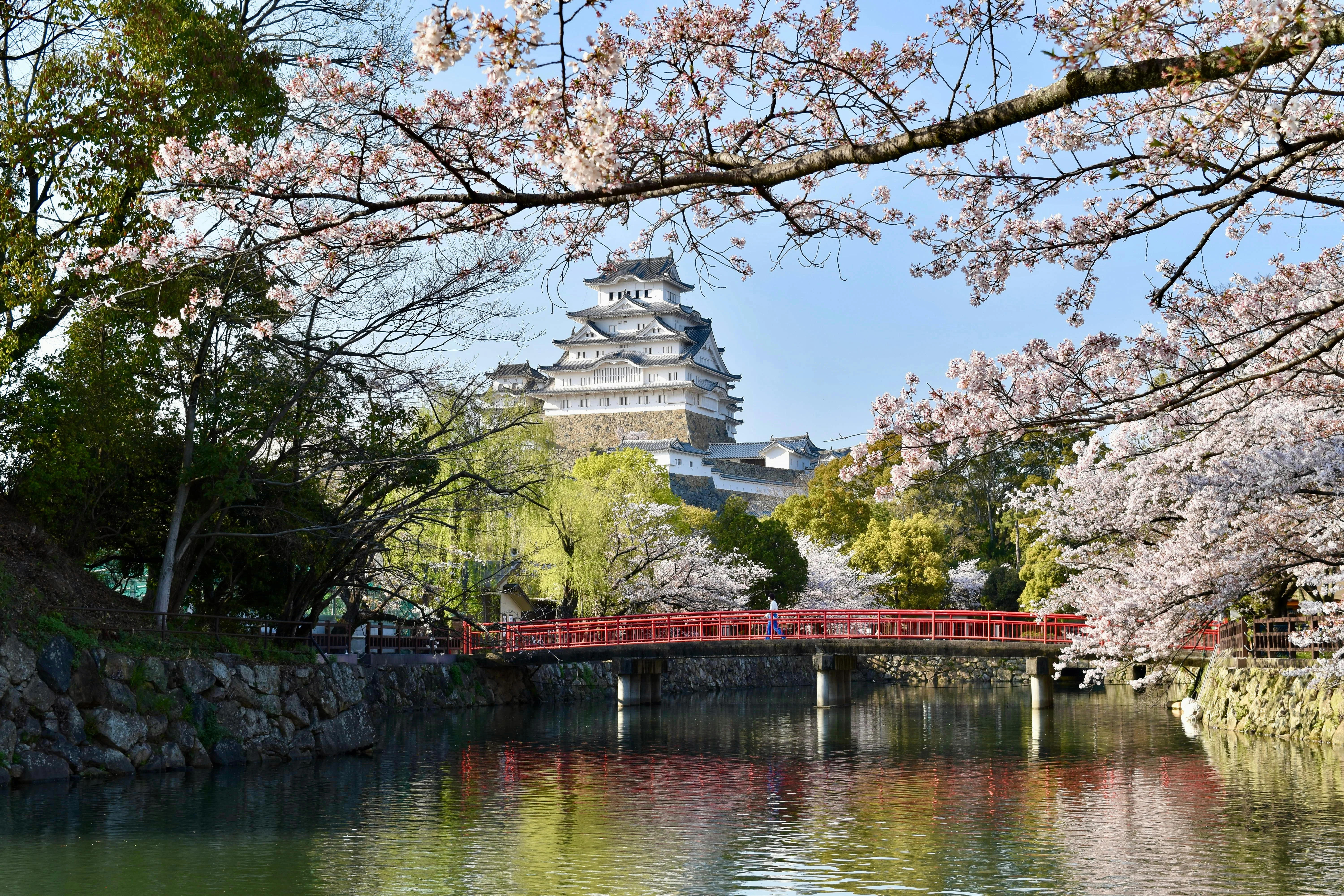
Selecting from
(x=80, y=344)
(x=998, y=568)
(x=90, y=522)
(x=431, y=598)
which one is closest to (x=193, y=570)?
(x=90, y=522)

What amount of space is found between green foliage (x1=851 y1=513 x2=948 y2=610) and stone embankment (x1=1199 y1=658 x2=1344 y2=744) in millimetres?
15606

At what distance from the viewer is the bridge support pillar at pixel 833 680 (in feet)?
85.5

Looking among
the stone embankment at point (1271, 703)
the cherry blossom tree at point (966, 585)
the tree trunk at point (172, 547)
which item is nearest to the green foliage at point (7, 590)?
the tree trunk at point (172, 547)

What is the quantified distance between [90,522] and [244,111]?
501 cm

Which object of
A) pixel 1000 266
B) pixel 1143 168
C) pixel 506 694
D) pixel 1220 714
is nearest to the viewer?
pixel 1143 168

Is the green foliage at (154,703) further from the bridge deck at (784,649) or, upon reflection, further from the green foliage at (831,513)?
the green foliage at (831,513)

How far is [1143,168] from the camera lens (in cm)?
525

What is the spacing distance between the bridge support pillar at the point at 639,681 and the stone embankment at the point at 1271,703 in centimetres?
1167

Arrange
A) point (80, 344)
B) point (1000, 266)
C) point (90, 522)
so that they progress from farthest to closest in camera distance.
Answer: point (90, 522) < point (80, 344) < point (1000, 266)

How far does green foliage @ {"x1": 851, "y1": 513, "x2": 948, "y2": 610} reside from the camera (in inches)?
1400

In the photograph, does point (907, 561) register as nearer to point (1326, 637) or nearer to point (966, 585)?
point (966, 585)

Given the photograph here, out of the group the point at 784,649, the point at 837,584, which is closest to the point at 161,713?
the point at 784,649

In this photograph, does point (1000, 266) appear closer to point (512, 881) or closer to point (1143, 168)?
point (1143, 168)

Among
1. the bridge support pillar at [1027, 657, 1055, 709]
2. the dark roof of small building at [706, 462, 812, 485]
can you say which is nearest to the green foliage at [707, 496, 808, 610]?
the bridge support pillar at [1027, 657, 1055, 709]
